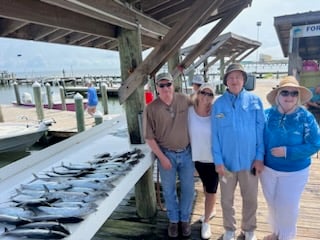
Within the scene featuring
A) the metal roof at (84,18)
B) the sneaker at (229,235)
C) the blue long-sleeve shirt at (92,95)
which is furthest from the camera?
the blue long-sleeve shirt at (92,95)

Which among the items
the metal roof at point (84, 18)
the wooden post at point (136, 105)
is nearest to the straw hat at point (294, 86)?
the metal roof at point (84, 18)

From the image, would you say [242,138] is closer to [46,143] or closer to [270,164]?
[270,164]

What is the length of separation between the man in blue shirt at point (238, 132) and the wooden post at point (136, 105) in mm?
921

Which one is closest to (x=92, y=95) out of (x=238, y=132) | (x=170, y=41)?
(x=170, y=41)

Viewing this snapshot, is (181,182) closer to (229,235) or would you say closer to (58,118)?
(229,235)

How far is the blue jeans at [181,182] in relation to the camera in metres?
→ 2.68

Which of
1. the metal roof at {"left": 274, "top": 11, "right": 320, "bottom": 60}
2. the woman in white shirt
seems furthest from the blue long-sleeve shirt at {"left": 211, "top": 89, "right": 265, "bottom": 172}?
the metal roof at {"left": 274, "top": 11, "right": 320, "bottom": 60}

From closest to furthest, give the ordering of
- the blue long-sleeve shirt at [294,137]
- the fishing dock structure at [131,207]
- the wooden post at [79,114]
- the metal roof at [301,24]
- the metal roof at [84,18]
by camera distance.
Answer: the metal roof at [84,18] → the blue long-sleeve shirt at [294,137] → the fishing dock structure at [131,207] → the metal roof at [301,24] → the wooden post at [79,114]

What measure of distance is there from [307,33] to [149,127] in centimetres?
494

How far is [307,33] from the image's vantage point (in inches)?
233

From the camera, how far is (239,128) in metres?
2.31

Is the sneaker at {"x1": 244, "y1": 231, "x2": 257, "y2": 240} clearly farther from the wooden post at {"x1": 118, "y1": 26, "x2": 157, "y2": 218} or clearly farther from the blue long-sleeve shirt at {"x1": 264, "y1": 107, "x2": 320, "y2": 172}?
the wooden post at {"x1": 118, "y1": 26, "x2": 157, "y2": 218}

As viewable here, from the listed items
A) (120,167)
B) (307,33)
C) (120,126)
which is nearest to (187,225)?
(120,167)

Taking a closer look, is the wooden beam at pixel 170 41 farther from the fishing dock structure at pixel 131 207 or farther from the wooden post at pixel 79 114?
A: the wooden post at pixel 79 114
